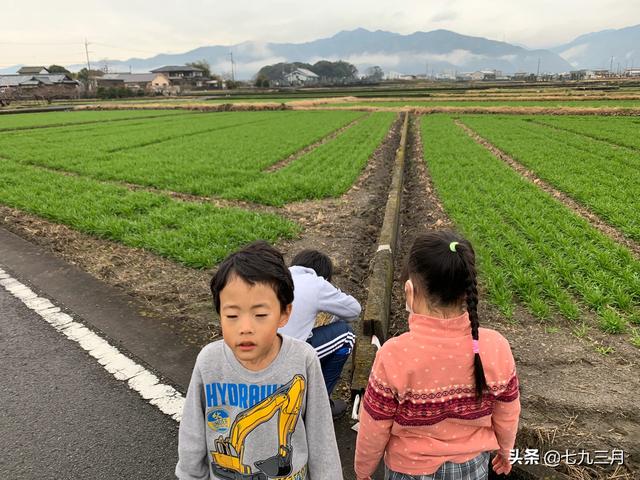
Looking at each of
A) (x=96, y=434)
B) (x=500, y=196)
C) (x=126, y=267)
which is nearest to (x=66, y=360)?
(x=96, y=434)

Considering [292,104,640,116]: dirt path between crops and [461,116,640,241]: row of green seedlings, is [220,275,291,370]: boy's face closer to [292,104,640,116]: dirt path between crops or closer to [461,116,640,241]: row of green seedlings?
[461,116,640,241]: row of green seedlings

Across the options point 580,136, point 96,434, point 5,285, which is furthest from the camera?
point 580,136

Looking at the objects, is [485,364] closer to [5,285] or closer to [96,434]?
[96,434]

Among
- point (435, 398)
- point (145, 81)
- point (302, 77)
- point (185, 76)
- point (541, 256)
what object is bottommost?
point (541, 256)

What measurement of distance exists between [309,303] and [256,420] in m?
1.09

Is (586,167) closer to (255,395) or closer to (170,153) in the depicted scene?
(255,395)

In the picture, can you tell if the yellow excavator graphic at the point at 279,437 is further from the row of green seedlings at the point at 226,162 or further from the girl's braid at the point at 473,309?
the row of green seedlings at the point at 226,162

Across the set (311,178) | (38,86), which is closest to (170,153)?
(311,178)

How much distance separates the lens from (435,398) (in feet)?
5.74

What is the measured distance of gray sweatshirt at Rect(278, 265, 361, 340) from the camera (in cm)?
272

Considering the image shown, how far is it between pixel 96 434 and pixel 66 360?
1.11 m

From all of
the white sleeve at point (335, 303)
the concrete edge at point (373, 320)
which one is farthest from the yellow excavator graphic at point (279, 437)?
the concrete edge at point (373, 320)

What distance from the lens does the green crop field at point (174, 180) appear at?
6.81 metres

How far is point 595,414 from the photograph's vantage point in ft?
9.68
